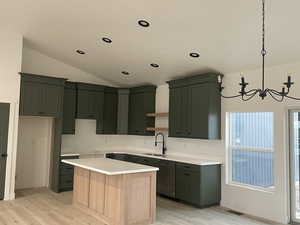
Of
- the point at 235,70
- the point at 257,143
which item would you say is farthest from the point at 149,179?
the point at 235,70

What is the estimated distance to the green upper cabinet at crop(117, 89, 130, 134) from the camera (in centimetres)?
782

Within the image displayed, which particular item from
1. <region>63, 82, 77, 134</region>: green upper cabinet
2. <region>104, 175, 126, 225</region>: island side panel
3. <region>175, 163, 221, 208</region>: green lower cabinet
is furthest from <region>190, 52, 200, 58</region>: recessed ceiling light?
<region>63, 82, 77, 134</region>: green upper cabinet

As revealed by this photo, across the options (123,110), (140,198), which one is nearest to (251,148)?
(140,198)

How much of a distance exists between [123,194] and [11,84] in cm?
357

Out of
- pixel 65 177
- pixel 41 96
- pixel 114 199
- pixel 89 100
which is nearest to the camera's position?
pixel 114 199

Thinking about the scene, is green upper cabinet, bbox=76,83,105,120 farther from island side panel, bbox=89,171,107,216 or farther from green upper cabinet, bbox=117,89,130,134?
island side panel, bbox=89,171,107,216

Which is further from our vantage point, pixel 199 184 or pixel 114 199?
pixel 199 184

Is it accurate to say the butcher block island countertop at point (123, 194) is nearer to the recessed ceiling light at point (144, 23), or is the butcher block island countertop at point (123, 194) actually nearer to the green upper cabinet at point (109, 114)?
the recessed ceiling light at point (144, 23)

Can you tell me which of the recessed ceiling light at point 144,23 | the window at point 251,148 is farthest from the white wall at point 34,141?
the window at point 251,148

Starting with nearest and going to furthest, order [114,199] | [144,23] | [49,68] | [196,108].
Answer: [114,199]
[144,23]
[196,108]
[49,68]

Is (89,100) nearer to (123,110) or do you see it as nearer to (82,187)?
(123,110)

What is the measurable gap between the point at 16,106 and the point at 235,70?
14.9 feet

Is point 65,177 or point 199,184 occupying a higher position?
point 199,184

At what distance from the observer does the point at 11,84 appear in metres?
5.95
